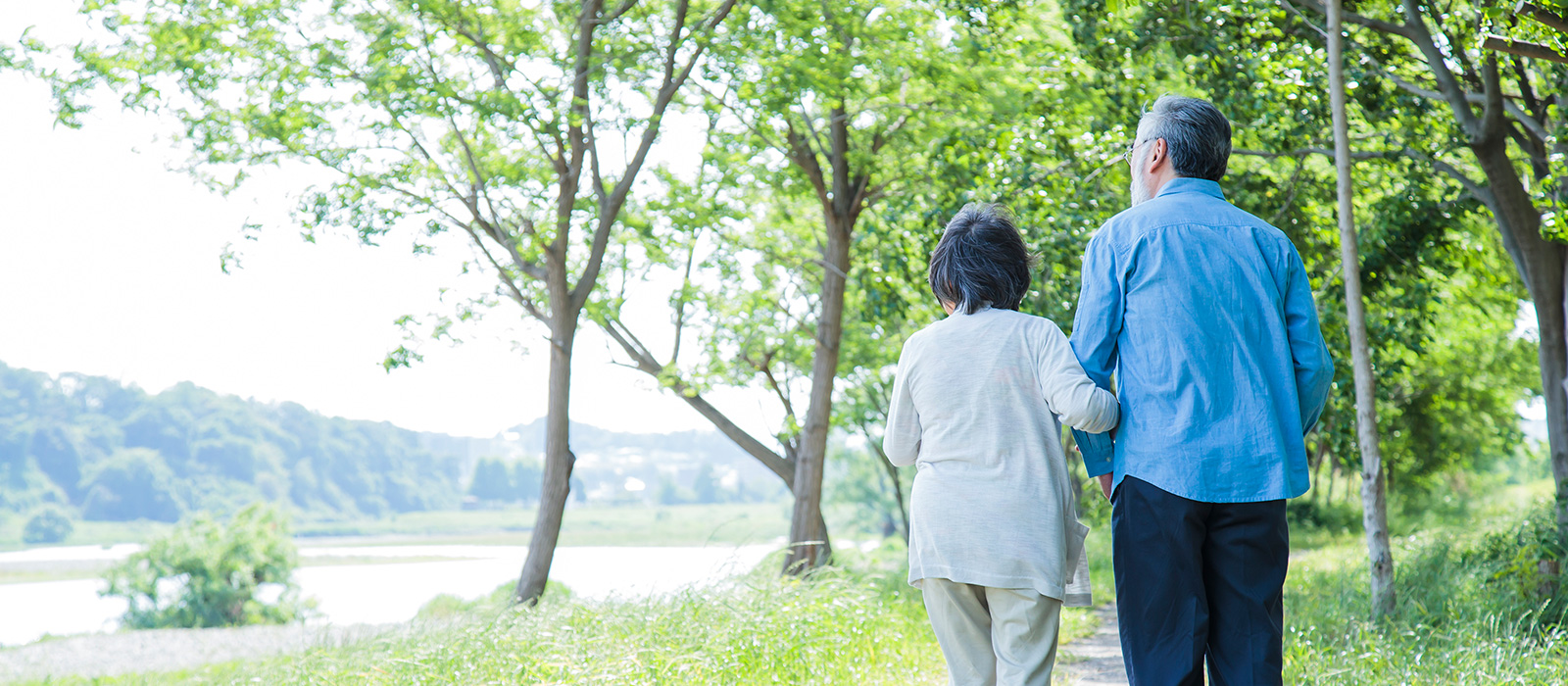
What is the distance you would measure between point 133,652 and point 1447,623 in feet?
67.7

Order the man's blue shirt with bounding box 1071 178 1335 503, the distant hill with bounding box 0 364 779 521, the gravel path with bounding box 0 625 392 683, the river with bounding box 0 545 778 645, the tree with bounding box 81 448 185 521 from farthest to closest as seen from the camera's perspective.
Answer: the distant hill with bounding box 0 364 779 521
the tree with bounding box 81 448 185 521
the river with bounding box 0 545 778 645
the gravel path with bounding box 0 625 392 683
the man's blue shirt with bounding box 1071 178 1335 503

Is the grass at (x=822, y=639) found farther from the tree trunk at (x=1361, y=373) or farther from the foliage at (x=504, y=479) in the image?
the foliage at (x=504, y=479)

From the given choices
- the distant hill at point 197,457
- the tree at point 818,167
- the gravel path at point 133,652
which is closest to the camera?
the tree at point 818,167

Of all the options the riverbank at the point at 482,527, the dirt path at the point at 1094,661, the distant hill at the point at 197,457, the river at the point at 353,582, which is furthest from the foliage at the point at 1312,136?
the distant hill at the point at 197,457

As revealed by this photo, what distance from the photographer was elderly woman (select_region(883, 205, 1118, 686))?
212cm

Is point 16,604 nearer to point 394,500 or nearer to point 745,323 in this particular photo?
point 394,500

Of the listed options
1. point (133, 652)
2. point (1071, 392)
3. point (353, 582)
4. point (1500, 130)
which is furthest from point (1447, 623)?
point (353, 582)

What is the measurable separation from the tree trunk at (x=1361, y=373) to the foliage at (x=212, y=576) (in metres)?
37.2

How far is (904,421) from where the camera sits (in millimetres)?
2336

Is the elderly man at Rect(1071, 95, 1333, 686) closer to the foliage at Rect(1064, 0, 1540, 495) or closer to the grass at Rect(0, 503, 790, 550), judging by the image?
the foliage at Rect(1064, 0, 1540, 495)

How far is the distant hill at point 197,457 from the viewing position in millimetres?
99062

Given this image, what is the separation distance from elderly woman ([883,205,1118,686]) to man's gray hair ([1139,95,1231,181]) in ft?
1.41

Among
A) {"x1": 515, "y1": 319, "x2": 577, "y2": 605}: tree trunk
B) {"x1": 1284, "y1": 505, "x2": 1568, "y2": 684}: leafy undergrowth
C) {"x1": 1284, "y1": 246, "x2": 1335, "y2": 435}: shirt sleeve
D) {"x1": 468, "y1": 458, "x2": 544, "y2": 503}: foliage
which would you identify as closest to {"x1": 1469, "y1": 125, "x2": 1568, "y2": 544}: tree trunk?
{"x1": 1284, "y1": 505, "x2": 1568, "y2": 684}: leafy undergrowth

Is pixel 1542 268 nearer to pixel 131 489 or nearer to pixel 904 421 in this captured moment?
pixel 904 421
